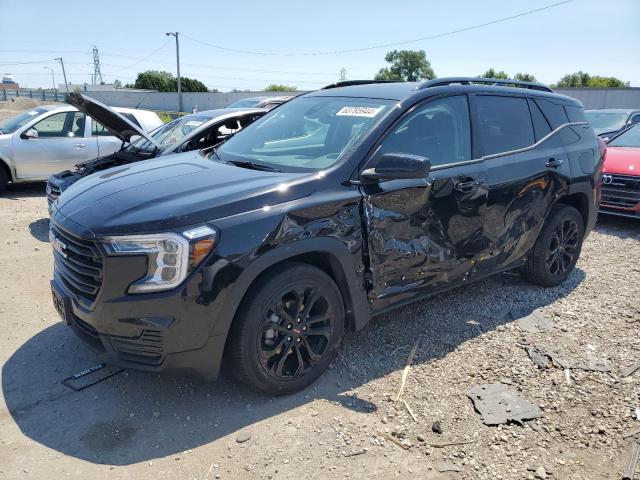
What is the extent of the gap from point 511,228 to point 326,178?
200 centimetres

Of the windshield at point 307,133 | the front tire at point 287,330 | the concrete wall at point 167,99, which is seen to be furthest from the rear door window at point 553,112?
the concrete wall at point 167,99

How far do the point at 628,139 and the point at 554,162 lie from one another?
17.2 feet

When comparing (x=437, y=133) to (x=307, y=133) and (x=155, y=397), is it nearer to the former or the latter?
(x=307, y=133)

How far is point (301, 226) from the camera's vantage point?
10.1 feet

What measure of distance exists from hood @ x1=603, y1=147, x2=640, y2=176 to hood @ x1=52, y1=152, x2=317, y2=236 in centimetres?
648

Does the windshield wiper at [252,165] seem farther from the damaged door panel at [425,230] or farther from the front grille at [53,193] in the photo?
the front grille at [53,193]

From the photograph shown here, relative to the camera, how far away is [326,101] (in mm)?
4230

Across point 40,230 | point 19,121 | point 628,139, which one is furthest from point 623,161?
point 19,121

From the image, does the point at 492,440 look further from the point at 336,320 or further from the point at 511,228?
the point at 511,228

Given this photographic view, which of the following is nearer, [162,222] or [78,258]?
[162,222]

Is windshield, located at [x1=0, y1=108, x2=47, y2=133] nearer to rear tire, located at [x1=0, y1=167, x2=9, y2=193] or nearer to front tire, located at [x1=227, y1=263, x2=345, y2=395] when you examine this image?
rear tire, located at [x1=0, y1=167, x2=9, y2=193]

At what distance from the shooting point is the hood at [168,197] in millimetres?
2828

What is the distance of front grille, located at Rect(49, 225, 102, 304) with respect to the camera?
2.87 m

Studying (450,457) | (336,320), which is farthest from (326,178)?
(450,457)
